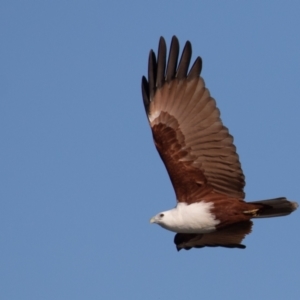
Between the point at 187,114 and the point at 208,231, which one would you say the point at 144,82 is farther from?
the point at 208,231

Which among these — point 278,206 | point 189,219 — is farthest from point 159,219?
point 278,206

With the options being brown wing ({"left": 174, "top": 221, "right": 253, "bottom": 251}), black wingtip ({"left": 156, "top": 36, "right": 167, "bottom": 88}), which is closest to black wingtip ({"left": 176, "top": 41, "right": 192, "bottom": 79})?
black wingtip ({"left": 156, "top": 36, "right": 167, "bottom": 88})

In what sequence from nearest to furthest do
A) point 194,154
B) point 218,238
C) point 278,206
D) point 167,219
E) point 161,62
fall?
1. point 278,206
2. point 167,219
3. point 194,154
4. point 161,62
5. point 218,238

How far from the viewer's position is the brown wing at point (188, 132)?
1273cm

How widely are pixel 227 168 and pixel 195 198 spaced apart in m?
0.65

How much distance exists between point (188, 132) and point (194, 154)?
34 cm

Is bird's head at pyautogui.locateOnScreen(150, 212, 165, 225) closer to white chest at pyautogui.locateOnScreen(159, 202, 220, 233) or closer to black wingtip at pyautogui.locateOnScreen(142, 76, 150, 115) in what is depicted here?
white chest at pyautogui.locateOnScreen(159, 202, 220, 233)

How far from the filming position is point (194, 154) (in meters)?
12.8

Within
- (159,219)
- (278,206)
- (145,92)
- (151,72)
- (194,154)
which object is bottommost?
(278,206)

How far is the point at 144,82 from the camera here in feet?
43.1

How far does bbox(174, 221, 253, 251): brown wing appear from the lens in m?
13.3

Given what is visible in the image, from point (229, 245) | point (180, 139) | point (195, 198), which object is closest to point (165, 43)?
point (180, 139)

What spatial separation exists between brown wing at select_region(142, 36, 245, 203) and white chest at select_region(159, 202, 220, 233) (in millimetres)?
183

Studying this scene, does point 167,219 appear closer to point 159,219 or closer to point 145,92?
point 159,219
